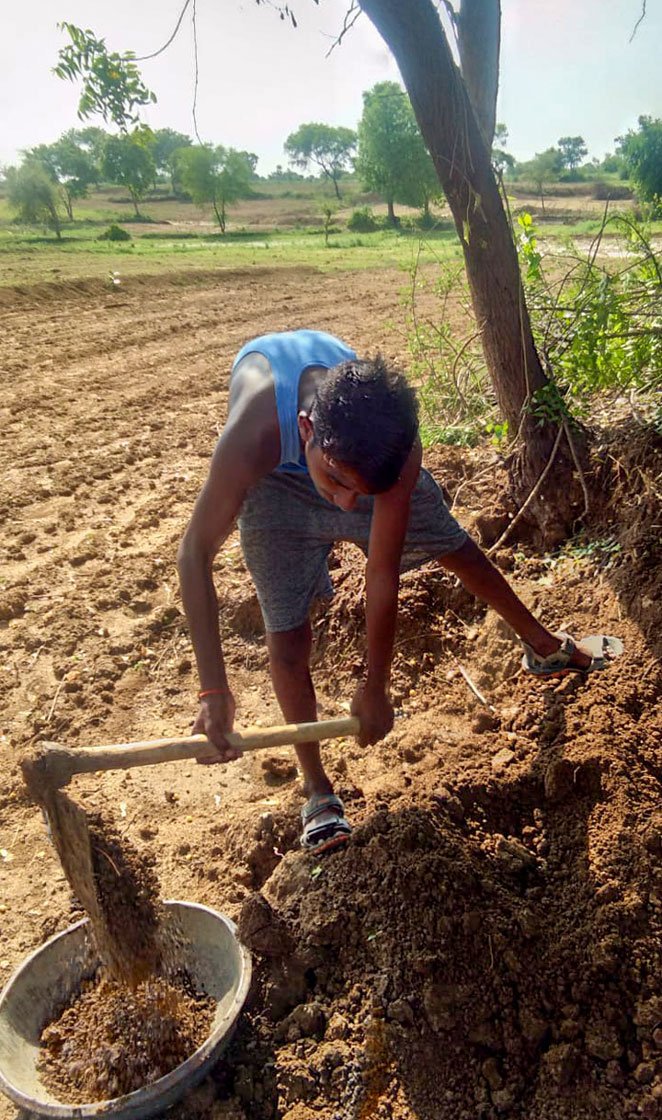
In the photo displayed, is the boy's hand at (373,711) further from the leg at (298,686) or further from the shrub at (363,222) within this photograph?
the shrub at (363,222)

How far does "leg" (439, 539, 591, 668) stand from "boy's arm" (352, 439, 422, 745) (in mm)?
407

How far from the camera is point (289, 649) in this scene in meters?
2.41

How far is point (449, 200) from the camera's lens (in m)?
3.49

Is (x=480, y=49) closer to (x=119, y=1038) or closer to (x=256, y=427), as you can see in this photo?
(x=256, y=427)

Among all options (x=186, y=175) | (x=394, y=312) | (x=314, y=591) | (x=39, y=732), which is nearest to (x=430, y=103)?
(x=314, y=591)

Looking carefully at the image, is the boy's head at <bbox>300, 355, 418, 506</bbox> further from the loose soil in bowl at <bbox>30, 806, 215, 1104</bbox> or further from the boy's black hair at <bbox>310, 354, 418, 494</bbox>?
the loose soil in bowl at <bbox>30, 806, 215, 1104</bbox>

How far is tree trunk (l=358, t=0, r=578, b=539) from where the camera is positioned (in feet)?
10.8

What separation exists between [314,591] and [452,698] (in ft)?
2.92

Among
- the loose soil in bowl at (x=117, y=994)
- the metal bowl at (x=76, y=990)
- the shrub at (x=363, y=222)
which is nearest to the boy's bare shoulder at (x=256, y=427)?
the loose soil in bowl at (x=117, y=994)

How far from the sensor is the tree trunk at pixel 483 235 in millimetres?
3279

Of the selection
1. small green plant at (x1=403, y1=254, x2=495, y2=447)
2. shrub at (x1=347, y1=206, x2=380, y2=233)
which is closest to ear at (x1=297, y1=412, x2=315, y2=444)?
small green plant at (x1=403, y1=254, x2=495, y2=447)

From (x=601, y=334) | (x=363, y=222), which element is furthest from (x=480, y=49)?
(x=363, y=222)

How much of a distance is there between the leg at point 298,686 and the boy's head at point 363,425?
71 centimetres

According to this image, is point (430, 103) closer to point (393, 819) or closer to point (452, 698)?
point (452, 698)
